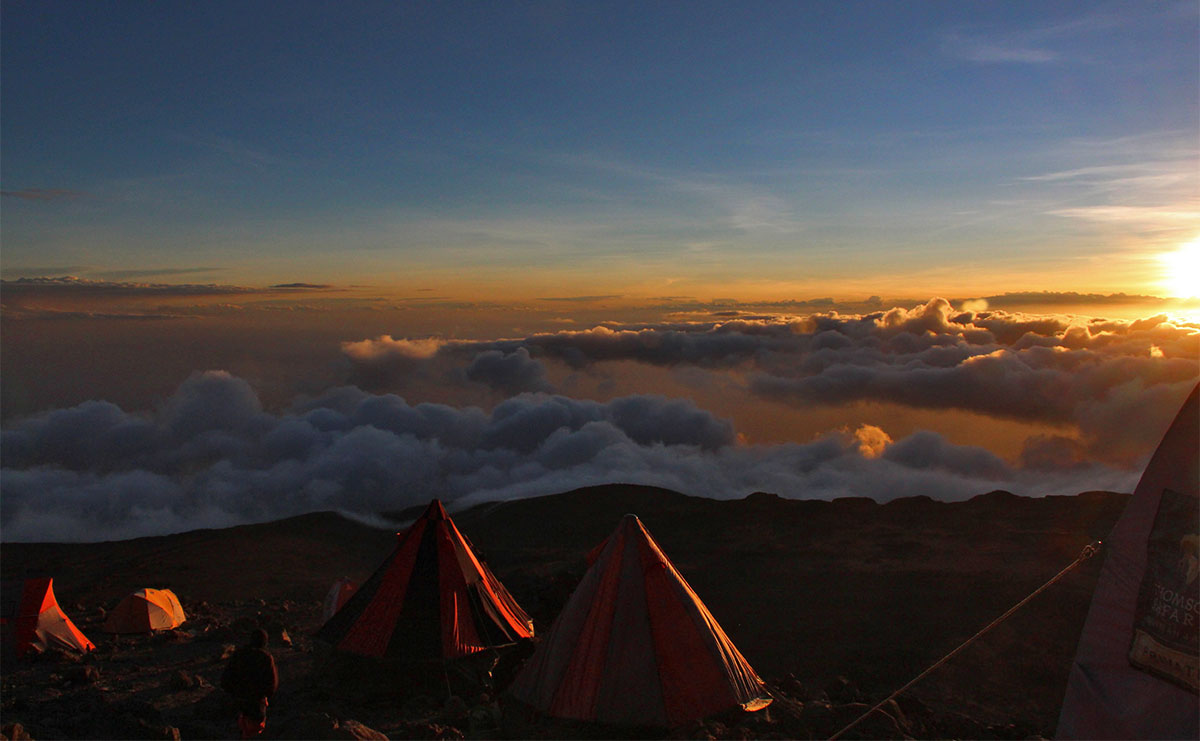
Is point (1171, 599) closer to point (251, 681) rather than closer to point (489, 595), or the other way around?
point (251, 681)

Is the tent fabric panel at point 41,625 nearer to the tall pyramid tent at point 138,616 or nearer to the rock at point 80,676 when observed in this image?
the tall pyramid tent at point 138,616

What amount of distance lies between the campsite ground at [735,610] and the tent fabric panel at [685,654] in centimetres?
33

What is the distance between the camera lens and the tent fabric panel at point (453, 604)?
12227 millimetres

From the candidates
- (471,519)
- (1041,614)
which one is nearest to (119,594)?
(471,519)

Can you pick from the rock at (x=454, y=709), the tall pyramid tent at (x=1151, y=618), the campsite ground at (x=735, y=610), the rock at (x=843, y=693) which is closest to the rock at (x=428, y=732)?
the campsite ground at (x=735, y=610)

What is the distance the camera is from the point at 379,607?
12.4 m

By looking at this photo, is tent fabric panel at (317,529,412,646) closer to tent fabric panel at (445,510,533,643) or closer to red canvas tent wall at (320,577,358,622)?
tent fabric panel at (445,510,533,643)

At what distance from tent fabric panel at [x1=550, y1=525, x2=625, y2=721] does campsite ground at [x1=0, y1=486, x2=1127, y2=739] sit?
1.12 feet

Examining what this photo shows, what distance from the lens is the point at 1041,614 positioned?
16656 mm

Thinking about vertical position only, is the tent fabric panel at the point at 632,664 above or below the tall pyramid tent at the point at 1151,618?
below

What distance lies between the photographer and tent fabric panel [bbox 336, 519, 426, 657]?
1217cm

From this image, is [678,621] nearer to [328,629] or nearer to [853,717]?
[853,717]

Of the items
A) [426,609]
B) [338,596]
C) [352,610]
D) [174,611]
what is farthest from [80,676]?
[426,609]

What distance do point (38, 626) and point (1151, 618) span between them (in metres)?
19.2
